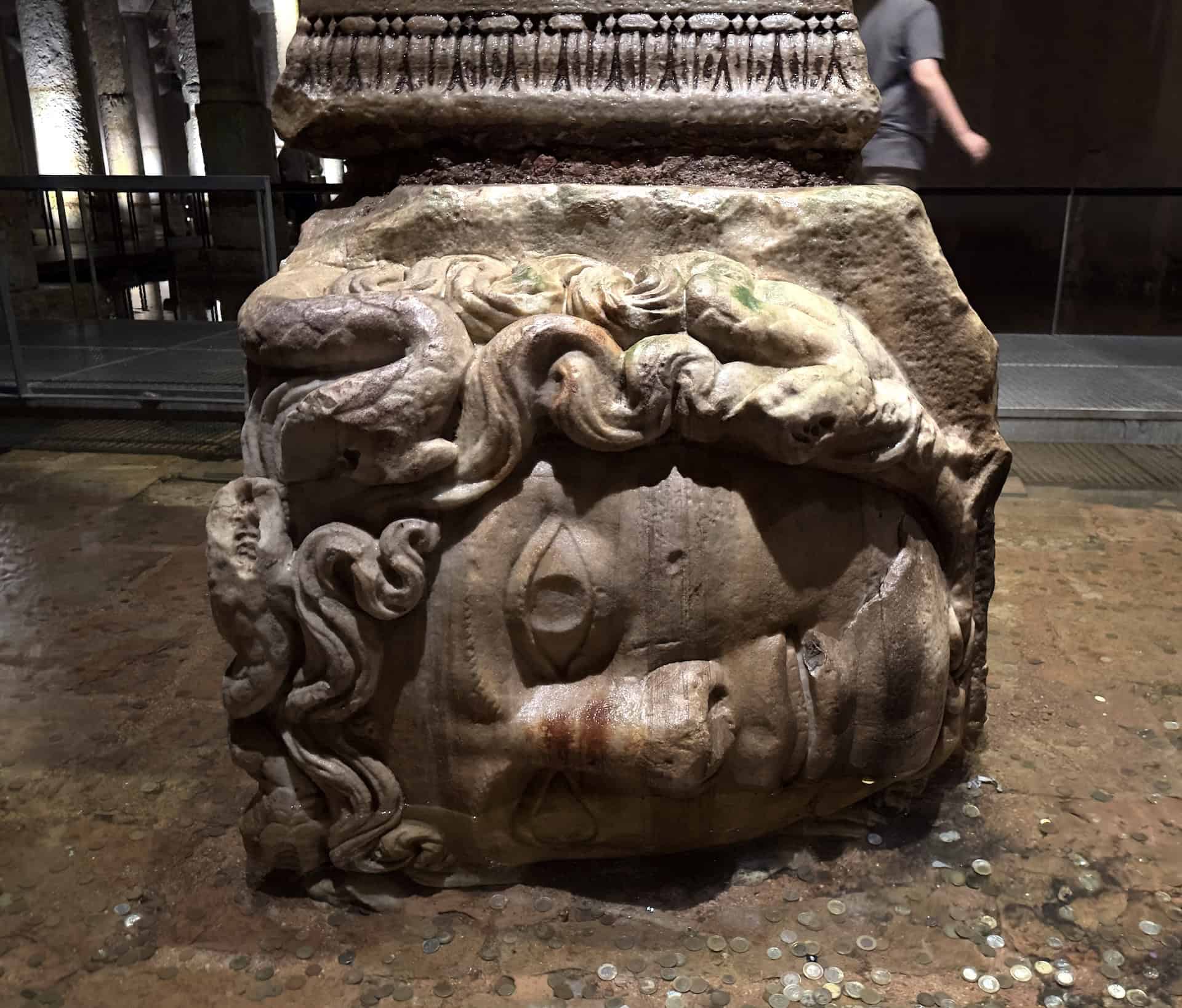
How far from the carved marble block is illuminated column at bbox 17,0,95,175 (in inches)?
394

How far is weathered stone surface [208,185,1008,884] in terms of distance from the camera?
1514 mm

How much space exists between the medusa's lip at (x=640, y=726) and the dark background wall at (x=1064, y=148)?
370cm

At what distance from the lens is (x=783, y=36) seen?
1.83 metres

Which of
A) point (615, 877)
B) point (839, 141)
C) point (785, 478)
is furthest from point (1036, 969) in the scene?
point (839, 141)

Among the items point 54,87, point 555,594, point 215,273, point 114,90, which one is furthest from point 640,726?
point 114,90

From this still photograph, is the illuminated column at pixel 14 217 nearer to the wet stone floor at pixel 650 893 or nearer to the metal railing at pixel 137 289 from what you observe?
the metal railing at pixel 137 289

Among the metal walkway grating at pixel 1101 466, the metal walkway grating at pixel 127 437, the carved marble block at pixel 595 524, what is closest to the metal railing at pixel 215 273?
the metal walkway grating at pixel 127 437

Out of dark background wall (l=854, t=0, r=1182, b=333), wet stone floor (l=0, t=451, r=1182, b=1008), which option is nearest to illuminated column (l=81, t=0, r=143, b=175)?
dark background wall (l=854, t=0, r=1182, b=333)

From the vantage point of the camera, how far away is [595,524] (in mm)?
1571

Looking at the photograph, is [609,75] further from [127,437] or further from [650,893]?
[127,437]

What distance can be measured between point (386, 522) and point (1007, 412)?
316 cm

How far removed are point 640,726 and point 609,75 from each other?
115cm

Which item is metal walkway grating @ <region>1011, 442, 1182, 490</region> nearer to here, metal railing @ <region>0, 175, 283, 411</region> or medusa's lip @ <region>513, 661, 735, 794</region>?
medusa's lip @ <region>513, 661, 735, 794</region>

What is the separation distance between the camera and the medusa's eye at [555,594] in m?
1.55
